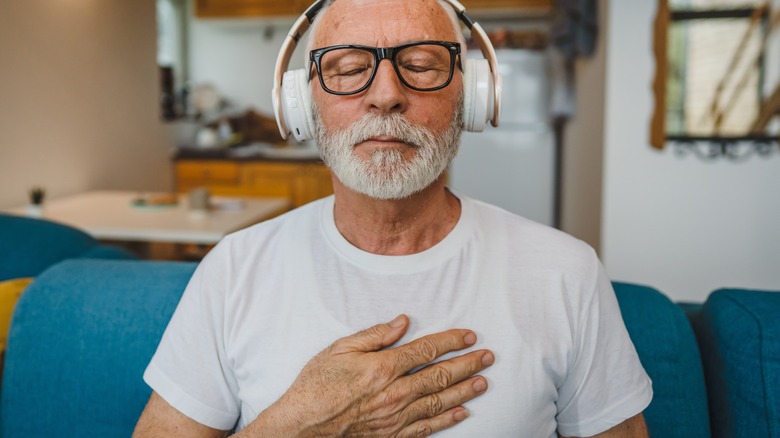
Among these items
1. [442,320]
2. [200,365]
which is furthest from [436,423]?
[200,365]

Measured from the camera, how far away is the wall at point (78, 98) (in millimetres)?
2703

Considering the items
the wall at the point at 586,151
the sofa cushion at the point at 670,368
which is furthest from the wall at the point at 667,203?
the sofa cushion at the point at 670,368

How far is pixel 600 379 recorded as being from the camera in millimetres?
904

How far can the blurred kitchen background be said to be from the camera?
2512 mm

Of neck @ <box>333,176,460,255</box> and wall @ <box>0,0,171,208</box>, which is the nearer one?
neck @ <box>333,176,460,255</box>

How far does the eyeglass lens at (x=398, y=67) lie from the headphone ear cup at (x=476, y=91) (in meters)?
0.04

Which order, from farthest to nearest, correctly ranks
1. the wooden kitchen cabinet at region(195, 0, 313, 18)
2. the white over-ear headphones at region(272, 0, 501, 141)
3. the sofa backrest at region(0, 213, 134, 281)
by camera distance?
the wooden kitchen cabinet at region(195, 0, 313, 18)
the sofa backrest at region(0, 213, 134, 281)
the white over-ear headphones at region(272, 0, 501, 141)

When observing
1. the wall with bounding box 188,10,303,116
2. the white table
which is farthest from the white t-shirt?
the wall with bounding box 188,10,303,116

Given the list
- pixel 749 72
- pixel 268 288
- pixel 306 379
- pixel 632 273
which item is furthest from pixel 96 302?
pixel 749 72

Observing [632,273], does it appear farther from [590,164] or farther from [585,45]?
[585,45]

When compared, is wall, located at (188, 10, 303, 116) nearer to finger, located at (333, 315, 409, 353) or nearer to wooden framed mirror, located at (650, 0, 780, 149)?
wooden framed mirror, located at (650, 0, 780, 149)

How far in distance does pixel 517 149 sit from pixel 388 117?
3.73 meters

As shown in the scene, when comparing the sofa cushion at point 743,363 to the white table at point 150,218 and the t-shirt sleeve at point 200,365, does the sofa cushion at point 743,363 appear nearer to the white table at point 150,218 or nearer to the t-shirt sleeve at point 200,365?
the t-shirt sleeve at point 200,365

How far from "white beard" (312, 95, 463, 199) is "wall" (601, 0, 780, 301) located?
200 centimetres
